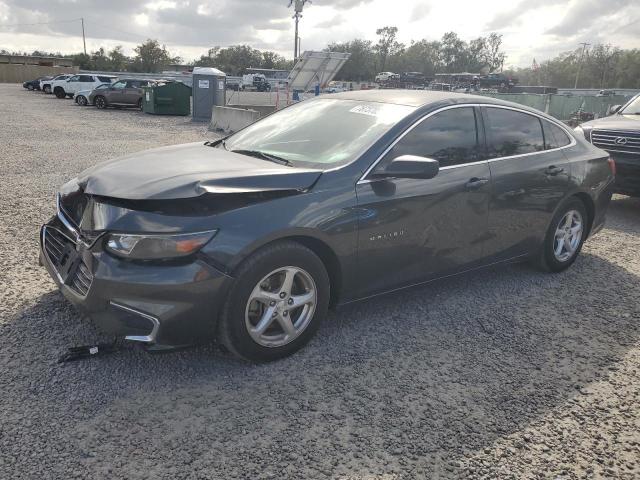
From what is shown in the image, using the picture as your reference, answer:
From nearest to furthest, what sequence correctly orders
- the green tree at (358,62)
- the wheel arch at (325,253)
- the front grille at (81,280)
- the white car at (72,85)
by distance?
the front grille at (81,280) → the wheel arch at (325,253) → the white car at (72,85) → the green tree at (358,62)

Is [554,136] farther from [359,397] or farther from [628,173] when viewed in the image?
[359,397]

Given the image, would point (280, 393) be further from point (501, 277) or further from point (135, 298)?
point (501, 277)

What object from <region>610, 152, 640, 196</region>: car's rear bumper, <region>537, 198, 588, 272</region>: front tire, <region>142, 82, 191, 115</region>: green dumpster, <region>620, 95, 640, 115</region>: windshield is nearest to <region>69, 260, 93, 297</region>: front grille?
<region>537, 198, 588, 272</region>: front tire

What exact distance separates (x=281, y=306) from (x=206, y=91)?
19.6m

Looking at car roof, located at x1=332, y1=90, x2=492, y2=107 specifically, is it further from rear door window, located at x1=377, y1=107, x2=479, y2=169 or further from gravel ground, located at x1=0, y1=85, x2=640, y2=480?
gravel ground, located at x1=0, y1=85, x2=640, y2=480

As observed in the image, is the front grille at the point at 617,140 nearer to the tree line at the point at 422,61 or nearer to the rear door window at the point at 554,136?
the rear door window at the point at 554,136

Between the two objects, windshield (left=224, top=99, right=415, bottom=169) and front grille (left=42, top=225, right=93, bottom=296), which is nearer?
front grille (left=42, top=225, right=93, bottom=296)

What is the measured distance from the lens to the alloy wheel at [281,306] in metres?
3.07

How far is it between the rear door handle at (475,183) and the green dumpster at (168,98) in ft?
71.1

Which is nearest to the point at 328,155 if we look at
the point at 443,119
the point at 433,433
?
the point at 443,119

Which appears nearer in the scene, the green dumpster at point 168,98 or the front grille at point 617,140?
the front grille at point 617,140

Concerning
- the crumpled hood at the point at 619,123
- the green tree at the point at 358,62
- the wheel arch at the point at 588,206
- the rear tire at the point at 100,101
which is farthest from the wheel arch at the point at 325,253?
the green tree at the point at 358,62

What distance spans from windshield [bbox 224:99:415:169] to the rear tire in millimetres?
24878

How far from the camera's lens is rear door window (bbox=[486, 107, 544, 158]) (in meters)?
4.23
